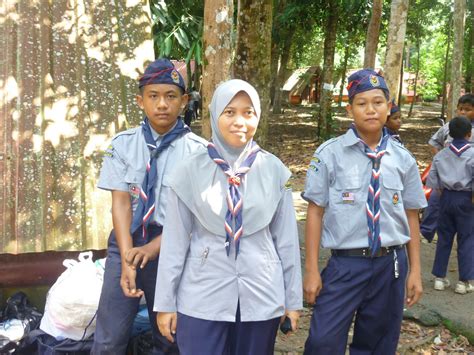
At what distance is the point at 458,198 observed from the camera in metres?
5.11

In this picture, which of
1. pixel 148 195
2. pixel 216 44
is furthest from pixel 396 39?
pixel 148 195

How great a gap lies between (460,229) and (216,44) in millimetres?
2974

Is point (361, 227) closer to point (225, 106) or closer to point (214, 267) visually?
point (214, 267)

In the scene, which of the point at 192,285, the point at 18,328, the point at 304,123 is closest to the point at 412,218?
the point at 192,285

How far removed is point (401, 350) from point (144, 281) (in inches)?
88.9

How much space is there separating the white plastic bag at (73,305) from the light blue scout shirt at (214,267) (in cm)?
113

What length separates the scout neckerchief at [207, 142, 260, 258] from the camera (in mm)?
2365

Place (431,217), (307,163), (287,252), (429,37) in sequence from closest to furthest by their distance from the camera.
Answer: (287,252) < (431,217) < (307,163) < (429,37)

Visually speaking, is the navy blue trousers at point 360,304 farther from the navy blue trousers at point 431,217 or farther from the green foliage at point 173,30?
the green foliage at point 173,30

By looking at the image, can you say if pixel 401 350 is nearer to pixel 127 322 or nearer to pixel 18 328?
pixel 127 322

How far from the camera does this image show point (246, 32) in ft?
14.8

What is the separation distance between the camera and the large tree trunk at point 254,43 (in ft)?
14.6

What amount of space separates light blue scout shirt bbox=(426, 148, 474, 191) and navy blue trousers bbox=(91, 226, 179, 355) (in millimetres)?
3279

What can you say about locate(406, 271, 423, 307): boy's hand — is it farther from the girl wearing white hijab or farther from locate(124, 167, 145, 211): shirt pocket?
locate(124, 167, 145, 211): shirt pocket
